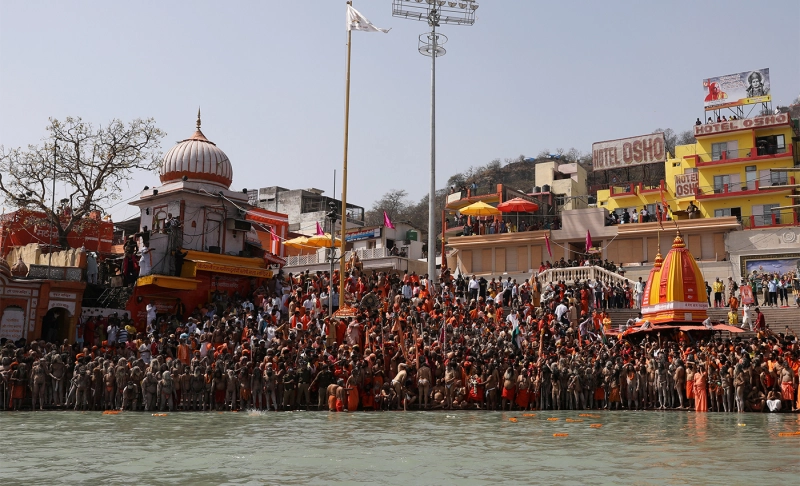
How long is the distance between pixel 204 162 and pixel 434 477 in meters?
29.6

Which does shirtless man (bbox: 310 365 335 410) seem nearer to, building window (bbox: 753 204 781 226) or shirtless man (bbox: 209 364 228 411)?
shirtless man (bbox: 209 364 228 411)

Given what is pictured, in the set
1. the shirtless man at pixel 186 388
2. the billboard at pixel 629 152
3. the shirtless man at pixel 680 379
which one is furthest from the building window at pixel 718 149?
the shirtless man at pixel 186 388

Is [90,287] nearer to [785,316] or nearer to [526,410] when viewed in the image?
[526,410]

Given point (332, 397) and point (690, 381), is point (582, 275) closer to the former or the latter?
point (690, 381)

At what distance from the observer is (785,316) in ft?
93.8

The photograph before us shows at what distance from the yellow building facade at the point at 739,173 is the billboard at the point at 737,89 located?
3.26 m

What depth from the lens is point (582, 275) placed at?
115 feet

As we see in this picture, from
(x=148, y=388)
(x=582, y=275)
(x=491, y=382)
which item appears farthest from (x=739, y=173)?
(x=148, y=388)

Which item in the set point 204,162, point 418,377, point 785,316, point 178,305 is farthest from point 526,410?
point 204,162

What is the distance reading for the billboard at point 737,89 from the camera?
5162 centimetres

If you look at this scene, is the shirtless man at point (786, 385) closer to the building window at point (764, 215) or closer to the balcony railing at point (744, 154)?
the building window at point (764, 215)

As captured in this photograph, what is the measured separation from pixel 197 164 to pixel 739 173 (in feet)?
99.7

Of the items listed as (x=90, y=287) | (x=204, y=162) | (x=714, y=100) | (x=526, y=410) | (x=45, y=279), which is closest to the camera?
(x=526, y=410)

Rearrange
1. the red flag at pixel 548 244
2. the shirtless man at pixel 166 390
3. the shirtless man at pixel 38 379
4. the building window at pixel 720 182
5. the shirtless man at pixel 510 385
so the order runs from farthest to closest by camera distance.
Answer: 1. the building window at pixel 720 182
2. the red flag at pixel 548 244
3. the shirtless man at pixel 38 379
4. the shirtless man at pixel 166 390
5. the shirtless man at pixel 510 385
